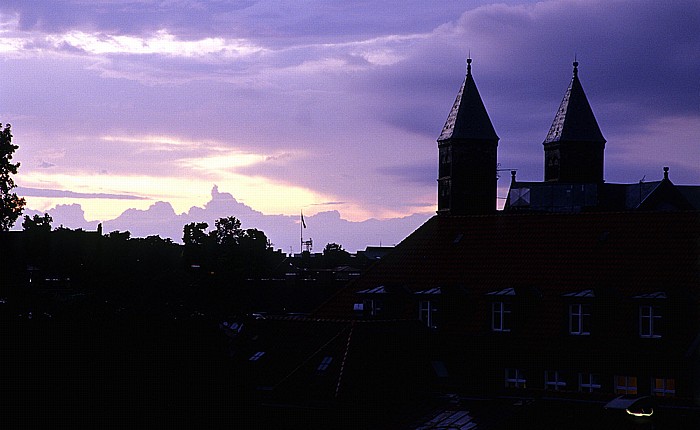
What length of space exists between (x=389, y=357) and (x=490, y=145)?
7921 cm

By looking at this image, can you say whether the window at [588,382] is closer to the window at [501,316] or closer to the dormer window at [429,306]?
the window at [501,316]

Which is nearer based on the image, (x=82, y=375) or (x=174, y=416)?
(x=82, y=375)

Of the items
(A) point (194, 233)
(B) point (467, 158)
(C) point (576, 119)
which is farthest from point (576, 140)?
(A) point (194, 233)

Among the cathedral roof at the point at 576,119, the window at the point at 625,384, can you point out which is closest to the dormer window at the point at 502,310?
the window at the point at 625,384

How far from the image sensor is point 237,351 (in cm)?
5181

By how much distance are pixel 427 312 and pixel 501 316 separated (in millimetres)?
4535

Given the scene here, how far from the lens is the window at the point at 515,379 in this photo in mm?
57156

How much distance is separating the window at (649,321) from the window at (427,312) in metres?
11.4

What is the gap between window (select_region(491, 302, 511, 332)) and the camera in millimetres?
58156

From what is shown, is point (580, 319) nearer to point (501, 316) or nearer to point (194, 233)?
point (501, 316)

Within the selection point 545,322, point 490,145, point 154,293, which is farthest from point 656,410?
point 490,145

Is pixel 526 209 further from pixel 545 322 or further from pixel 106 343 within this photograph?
pixel 106 343

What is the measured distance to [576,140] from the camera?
13425cm

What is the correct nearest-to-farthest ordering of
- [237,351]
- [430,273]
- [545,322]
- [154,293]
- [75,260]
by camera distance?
[237,351] → [545,322] → [430,273] → [154,293] → [75,260]
